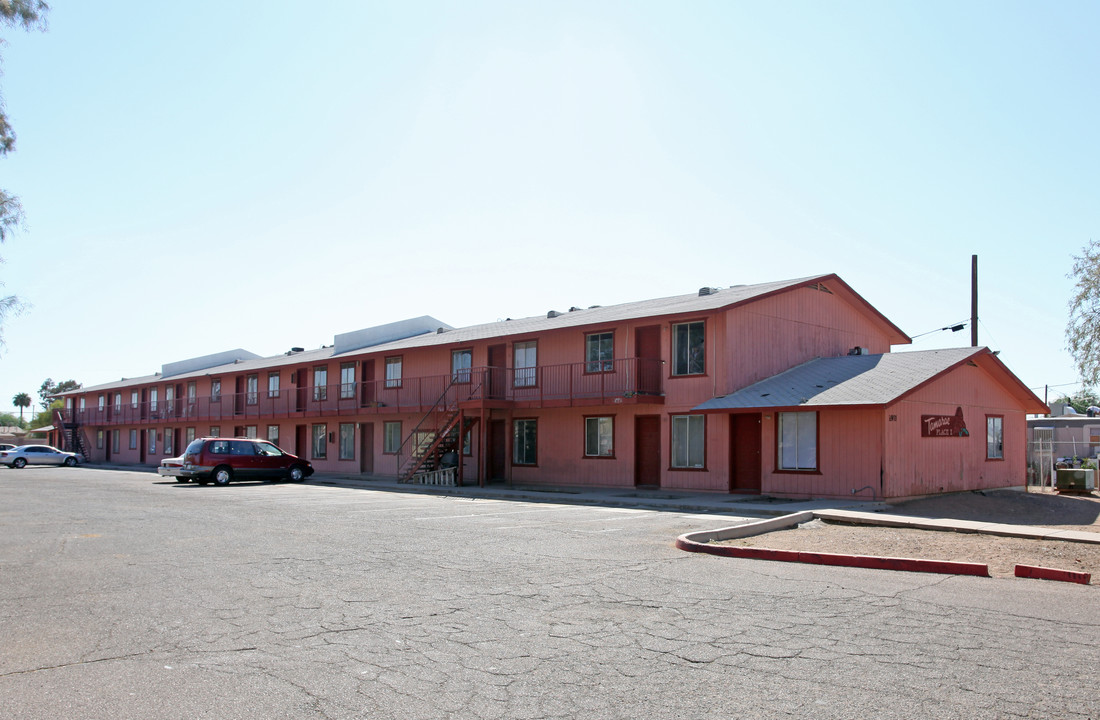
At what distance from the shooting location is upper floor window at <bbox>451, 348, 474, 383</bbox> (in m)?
31.0

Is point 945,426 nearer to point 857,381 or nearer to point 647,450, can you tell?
point 857,381

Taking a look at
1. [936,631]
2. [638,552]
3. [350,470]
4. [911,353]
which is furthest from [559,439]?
[936,631]

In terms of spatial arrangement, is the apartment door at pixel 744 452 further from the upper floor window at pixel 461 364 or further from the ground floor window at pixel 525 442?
the upper floor window at pixel 461 364

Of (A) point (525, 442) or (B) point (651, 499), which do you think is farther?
(A) point (525, 442)

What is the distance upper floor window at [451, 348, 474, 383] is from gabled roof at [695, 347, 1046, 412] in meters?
10.8

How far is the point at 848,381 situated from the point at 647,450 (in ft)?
20.0

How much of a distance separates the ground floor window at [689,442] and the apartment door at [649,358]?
A: 44.9 inches

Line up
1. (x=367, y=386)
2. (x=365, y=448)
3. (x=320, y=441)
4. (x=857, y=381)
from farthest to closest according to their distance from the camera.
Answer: (x=320, y=441) → (x=365, y=448) → (x=367, y=386) → (x=857, y=381)

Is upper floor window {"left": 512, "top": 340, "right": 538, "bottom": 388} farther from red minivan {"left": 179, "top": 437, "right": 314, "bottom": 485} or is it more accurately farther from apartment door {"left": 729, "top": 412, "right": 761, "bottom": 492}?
red minivan {"left": 179, "top": 437, "right": 314, "bottom": 485}

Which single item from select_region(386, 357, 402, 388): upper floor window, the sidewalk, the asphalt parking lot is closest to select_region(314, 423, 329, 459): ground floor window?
select_region(386, 357, 402, 388): upper floor window

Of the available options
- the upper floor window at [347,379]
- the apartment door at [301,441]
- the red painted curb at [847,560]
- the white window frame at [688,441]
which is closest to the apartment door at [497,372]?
the white window frame at [688,441]

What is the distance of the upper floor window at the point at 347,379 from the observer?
37.2 m

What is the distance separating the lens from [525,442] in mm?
28844

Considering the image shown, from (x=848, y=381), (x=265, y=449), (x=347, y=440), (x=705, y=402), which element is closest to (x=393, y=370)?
(x=347, y=440)
